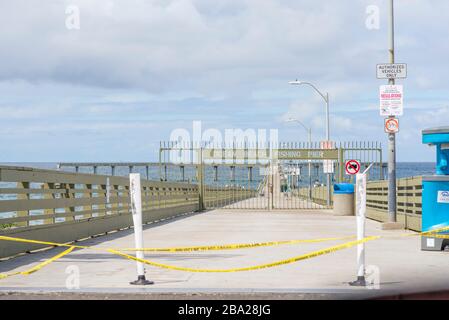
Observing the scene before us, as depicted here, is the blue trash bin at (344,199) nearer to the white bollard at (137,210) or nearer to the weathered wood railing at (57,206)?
the weathered wood railing at (57,206)

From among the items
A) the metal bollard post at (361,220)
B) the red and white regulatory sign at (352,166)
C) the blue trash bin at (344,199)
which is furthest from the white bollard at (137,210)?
the blue trash bin at (344,199)

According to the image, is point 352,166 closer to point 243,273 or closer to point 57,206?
point 57,206

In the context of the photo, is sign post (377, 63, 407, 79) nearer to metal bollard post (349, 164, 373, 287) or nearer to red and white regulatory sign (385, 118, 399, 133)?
red and white regulatory sign (385, 118, 399, 133)

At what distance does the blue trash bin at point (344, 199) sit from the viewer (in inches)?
1256

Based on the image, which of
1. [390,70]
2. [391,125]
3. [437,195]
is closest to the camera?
[437,195]

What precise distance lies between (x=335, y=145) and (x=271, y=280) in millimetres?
27833

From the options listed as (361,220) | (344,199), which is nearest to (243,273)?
(361,220)

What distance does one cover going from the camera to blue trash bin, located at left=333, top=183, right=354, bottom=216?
31.9m

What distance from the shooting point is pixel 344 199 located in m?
32.1
